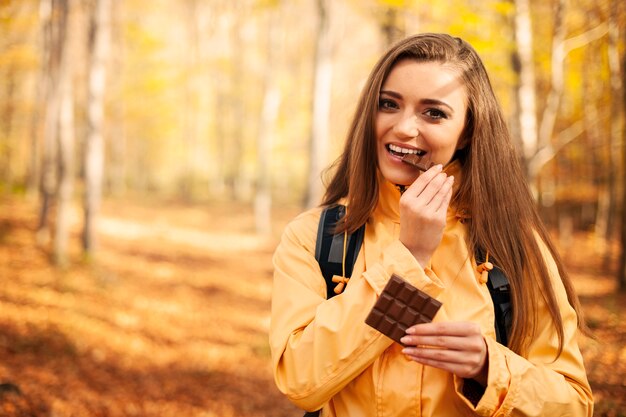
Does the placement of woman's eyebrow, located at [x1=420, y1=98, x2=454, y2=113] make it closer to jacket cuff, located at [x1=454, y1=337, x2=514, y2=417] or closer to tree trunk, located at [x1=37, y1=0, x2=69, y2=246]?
jacket cuff, located at [x1=454, y1=337, x2=514, y2=417]

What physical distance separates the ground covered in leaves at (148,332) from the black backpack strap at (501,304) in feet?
2.00

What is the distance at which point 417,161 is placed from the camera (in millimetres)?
1802

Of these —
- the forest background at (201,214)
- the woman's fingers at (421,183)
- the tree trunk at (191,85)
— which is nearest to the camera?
the woman's fingers at (421,183)

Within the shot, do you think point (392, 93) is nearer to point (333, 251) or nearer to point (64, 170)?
point (333, 251)

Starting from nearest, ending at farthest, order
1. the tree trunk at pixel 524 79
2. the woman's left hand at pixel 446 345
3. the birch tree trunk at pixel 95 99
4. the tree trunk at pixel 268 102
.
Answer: the woman's left hand at pixel 446 345
the tree trunk at pixel 524 79
the birch tree trunk at pixel 95 99
the tree trunk at pixel 268 102

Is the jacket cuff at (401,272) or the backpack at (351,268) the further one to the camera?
the backpack at (351,268)

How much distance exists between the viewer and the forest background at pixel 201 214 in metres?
5.80

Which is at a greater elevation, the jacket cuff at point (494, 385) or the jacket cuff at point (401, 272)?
the jacket cuff at point (401, 272)

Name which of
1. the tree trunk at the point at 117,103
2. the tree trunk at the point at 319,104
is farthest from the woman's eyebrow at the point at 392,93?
the tree trunk at the point at 117,103

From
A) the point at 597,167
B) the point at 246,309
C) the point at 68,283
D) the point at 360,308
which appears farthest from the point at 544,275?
the point at 597,167

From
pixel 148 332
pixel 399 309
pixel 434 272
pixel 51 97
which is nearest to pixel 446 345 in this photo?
pixel 399 309

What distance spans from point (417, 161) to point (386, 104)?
0.25 meters

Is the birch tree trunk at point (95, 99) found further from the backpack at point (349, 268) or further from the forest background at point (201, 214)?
the backpack at point (349, 268)

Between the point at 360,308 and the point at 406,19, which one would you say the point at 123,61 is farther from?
the point at 360,308
